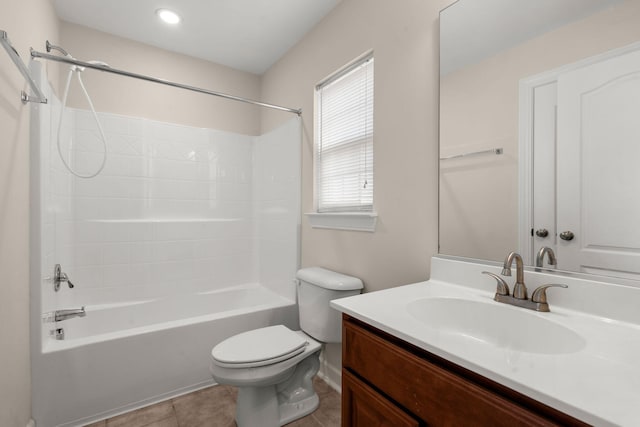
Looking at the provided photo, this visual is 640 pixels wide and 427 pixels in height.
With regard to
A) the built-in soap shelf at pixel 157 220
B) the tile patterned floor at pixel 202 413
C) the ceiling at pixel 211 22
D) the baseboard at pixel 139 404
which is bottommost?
the tile patterned floor at pixel 202 413

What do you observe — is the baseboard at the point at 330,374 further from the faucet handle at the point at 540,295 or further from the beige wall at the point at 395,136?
the faucet handle at the point at 540,295

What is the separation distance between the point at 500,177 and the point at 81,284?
9.12 feet

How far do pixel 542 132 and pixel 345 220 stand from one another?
1.09 meters

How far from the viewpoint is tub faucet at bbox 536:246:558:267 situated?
1030 mm

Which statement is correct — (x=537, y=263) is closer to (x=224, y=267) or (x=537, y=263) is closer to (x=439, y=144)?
(x=439, y=144)

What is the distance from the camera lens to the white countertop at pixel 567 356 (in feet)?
1.70

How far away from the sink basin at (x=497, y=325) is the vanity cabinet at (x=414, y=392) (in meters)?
0.11

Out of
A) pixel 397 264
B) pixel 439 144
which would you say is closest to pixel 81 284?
pixel 397 264

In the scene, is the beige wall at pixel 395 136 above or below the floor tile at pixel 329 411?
above

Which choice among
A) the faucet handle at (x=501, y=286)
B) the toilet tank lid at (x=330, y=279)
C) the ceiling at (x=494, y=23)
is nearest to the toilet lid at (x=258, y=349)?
the toilet tank lid at (x=330, y=279)

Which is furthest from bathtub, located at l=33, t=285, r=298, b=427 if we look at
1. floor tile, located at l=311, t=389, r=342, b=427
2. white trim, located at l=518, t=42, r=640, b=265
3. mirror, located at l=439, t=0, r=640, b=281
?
white trim, located at l=518, t=42, r=640, b=265

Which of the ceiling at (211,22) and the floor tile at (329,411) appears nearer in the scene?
the floor tile at (329,411)

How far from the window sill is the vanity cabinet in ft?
2.36

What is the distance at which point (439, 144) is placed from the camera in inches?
53.4
